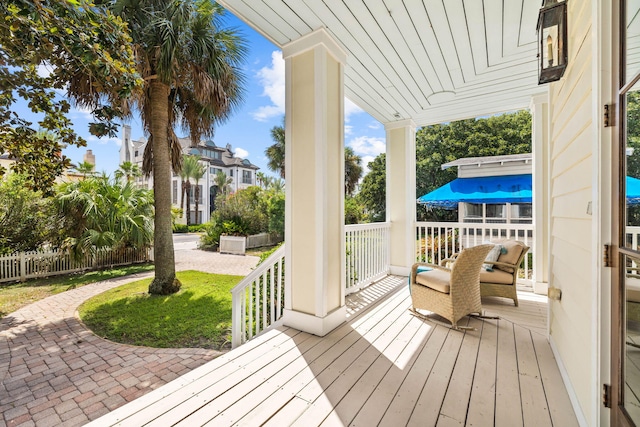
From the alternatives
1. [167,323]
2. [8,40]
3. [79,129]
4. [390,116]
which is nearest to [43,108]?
[79,129]

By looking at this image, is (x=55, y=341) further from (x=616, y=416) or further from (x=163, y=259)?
(x=616, y=416)

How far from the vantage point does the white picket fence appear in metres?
6.58

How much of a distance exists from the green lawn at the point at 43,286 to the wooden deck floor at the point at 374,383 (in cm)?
557

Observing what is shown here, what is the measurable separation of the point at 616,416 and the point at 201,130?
273 inches

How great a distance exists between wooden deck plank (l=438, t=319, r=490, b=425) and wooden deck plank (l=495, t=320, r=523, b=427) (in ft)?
0.52

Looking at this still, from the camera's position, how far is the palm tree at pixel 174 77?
15.1ft

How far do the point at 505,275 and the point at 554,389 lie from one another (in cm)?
180

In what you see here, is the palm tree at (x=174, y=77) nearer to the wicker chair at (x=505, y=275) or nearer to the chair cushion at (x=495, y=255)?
the chair cushion at (x=495, y=255)

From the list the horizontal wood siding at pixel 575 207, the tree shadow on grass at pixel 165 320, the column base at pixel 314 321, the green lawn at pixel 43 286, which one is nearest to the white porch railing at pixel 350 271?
the column base at pixel 314 321

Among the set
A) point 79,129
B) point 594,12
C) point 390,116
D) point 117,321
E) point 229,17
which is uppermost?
point 229,17

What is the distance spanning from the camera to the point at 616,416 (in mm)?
1140

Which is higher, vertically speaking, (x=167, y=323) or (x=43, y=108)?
(x=43, y=108)

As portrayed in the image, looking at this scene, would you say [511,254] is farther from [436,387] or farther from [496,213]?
[496,213]

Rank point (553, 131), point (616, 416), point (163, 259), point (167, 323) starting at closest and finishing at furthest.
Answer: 1. point (616, 416)
2. point (553, 131)
3. point (167, 323)
4. point (163, 259)
